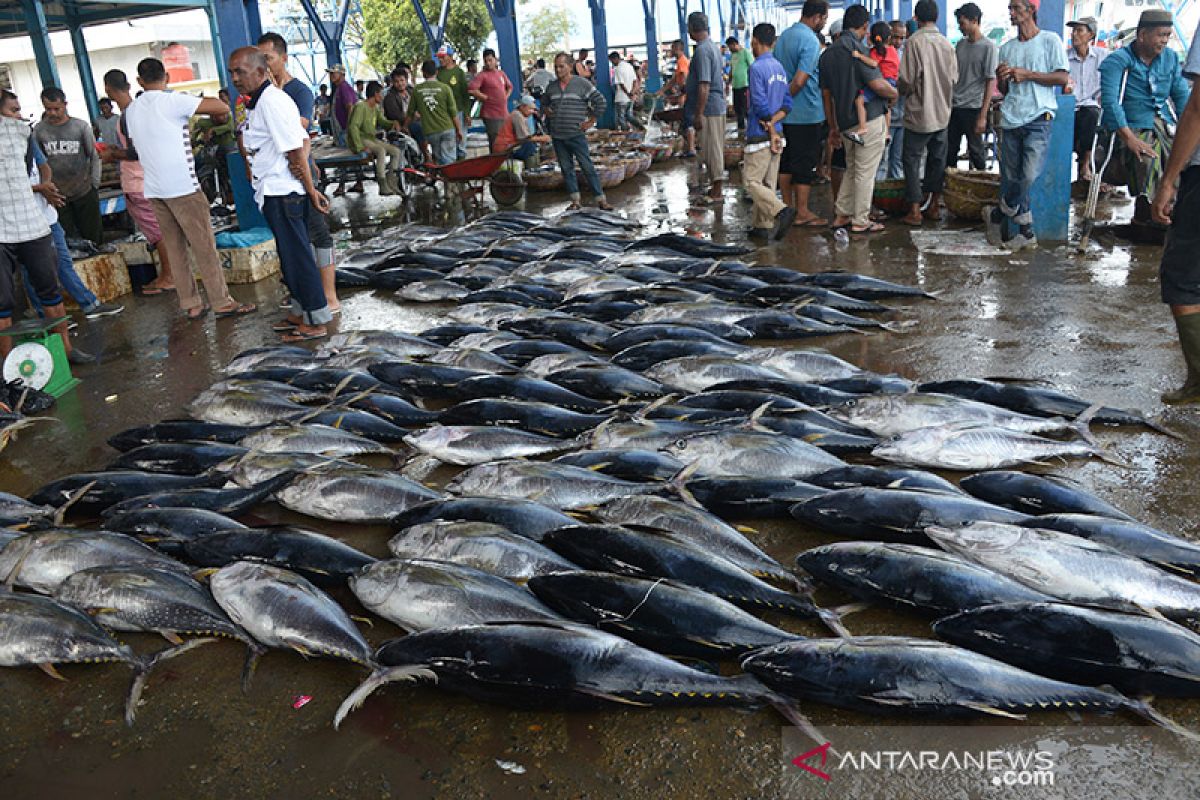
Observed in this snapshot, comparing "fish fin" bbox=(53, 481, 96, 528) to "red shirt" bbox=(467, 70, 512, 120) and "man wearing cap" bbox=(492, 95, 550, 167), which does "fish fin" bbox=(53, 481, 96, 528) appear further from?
"red shirt" bbox=(467, 70, 512, 120)

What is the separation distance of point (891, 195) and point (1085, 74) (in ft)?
8.43

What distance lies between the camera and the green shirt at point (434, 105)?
522 inches

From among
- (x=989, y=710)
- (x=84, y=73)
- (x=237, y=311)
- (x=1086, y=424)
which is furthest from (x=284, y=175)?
(x=84, y=73)

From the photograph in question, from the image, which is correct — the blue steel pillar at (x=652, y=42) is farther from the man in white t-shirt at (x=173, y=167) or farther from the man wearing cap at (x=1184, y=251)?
the man wearing cap at (x=1184, y=251)

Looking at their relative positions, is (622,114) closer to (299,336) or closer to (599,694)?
(299,336)

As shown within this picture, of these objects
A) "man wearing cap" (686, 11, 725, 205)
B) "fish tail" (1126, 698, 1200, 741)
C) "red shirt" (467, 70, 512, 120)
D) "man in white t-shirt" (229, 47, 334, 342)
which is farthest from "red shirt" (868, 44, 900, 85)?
"fish tail" (1126, 698, 1200, 741)

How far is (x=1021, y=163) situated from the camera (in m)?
7.64

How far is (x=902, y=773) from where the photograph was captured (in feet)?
7.57

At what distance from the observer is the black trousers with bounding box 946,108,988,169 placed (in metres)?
9.10

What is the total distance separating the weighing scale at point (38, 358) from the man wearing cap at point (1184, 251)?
660 centimetres

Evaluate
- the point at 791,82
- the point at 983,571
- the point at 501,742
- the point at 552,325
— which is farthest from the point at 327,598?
the point at 791,82

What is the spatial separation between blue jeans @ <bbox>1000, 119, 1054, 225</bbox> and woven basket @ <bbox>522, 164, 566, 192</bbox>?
6.80 meters

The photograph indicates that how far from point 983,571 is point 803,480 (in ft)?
3.14

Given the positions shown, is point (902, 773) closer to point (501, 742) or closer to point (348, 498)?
point (501, 742)
